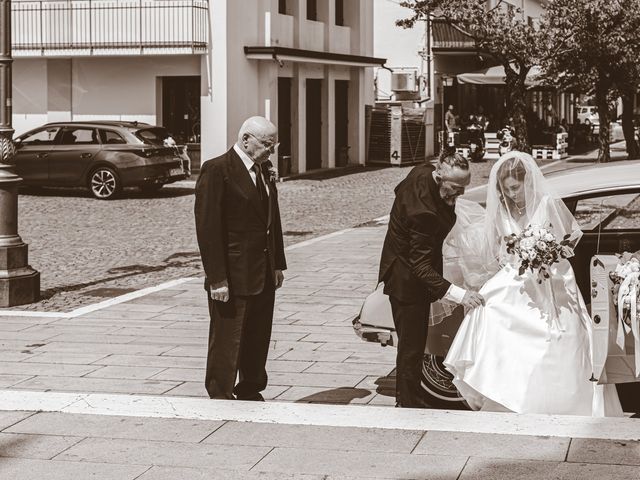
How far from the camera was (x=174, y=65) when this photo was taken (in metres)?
30.5

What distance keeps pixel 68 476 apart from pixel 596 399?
116 inches

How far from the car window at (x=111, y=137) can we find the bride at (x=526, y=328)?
720 inches

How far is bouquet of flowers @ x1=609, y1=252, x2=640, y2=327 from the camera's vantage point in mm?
6543

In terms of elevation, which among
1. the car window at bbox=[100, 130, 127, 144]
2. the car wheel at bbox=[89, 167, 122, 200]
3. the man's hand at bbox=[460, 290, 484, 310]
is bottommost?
the man's hand at bbox=[460, 290, 484, 310]

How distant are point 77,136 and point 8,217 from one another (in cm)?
1332

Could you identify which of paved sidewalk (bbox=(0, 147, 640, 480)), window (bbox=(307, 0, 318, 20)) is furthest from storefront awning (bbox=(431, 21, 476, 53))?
paved sidewalk (bbox=(0, 147, 640, 480))

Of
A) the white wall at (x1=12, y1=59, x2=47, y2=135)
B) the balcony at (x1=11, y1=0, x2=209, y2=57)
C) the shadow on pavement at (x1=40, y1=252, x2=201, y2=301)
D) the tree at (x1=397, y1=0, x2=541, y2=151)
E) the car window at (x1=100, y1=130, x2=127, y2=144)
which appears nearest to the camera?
the shadow on pavement at (x1=40, y1=252, x2=201, y2=301)

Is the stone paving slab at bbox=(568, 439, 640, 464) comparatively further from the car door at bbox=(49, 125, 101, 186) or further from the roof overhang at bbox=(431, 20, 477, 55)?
the roof overhang at bbox=(431, 20, 477, 55)

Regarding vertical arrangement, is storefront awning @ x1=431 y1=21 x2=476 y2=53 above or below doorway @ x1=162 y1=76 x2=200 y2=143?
above

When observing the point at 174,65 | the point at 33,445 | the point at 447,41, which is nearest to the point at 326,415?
the point at 33,445

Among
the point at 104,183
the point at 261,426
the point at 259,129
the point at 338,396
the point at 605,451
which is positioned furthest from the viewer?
the point at 104,183

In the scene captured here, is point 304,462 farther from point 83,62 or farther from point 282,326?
point 83,62

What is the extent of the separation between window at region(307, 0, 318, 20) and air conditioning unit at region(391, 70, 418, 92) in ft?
24.7

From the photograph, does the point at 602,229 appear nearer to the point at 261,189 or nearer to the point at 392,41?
the point at 261,189
